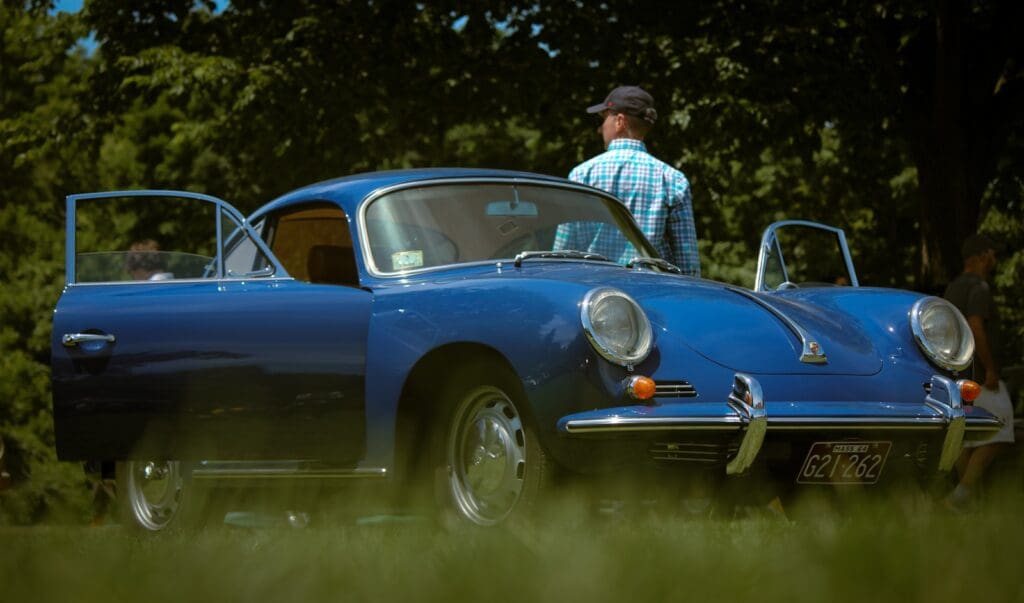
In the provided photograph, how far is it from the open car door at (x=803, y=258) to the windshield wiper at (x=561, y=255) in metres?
0.99

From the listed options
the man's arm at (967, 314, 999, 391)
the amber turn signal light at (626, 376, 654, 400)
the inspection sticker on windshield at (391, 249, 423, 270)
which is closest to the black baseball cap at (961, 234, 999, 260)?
the man's arm at (967, 314, 999, 391)

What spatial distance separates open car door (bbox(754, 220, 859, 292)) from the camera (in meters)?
7.97

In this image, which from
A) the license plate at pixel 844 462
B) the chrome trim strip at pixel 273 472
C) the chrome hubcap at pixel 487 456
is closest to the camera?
the chrome hubcap at pixel 487 456

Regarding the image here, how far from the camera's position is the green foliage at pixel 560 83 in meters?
16.4

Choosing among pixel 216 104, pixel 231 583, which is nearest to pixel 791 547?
pixel 231 583

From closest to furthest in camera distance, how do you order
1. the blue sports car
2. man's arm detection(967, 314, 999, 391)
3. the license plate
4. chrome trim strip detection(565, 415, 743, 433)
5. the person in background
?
chrome trim strip detection(565, 415, 743, 433) < the blue sports car < the license plate < the person in background < man's arm detection(967, 314, 999, 391)

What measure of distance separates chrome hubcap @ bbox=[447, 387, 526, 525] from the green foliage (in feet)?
31.6

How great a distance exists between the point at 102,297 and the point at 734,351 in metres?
3.03

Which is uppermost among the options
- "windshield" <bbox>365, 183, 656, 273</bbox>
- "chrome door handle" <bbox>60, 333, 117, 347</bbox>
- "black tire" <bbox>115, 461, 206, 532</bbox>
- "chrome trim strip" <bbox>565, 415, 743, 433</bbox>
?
"windshield" <bbox>365, 183, 656, 273</bbox>

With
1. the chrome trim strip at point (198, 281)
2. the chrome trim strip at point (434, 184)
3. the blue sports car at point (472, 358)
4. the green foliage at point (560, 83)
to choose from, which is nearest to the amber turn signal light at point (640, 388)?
the blue sports car at point (472, 358)

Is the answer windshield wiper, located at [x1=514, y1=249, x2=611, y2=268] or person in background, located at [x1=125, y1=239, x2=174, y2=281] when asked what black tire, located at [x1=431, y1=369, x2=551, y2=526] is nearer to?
windshield wiper, located at [x1=514, y1=249, x2=611, y2=268]

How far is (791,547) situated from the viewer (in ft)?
12.7

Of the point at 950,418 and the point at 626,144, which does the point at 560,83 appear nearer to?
the point at 626,144

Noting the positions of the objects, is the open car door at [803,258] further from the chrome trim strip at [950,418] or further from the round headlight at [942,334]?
the chrome trim strip at [950,418]
